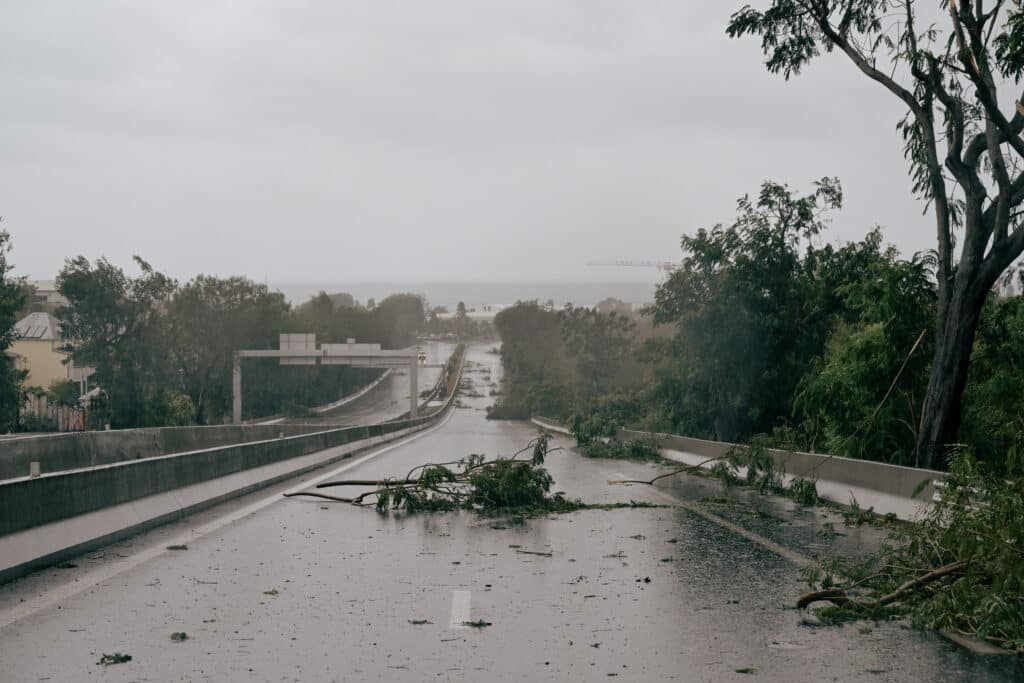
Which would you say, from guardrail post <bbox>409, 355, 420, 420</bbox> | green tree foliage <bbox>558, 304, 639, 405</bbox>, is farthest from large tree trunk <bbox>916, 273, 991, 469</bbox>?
green tree foliage <bbox>558, 304, 639, 405</bbox>

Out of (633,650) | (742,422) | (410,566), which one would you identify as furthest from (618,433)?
(633,650)

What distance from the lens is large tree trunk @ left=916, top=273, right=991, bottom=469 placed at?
62.6ft

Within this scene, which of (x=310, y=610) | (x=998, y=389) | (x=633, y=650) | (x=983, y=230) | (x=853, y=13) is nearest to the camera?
(x=633, y=650)

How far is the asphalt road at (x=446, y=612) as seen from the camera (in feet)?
23.2

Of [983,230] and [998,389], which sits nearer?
[983,230]

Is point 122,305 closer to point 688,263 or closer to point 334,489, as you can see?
point 688,263

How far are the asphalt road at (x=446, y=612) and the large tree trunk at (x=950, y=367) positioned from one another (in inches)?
249

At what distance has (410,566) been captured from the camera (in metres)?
11.3

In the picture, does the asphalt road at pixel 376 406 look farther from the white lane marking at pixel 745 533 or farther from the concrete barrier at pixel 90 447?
the white lane marking at pixel 745 533

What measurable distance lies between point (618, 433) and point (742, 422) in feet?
16.7

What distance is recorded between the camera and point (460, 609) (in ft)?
29.6

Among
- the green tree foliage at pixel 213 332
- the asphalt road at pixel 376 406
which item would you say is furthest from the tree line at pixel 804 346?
the asphalt road at pixel 376 406

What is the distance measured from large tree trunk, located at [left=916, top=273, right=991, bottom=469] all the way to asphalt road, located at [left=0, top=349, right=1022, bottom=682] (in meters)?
6.34

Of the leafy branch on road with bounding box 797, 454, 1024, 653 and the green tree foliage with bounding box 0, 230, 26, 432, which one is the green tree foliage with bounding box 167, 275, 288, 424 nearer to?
the green tree foliage with bounding box 0, 230, 26, 432
